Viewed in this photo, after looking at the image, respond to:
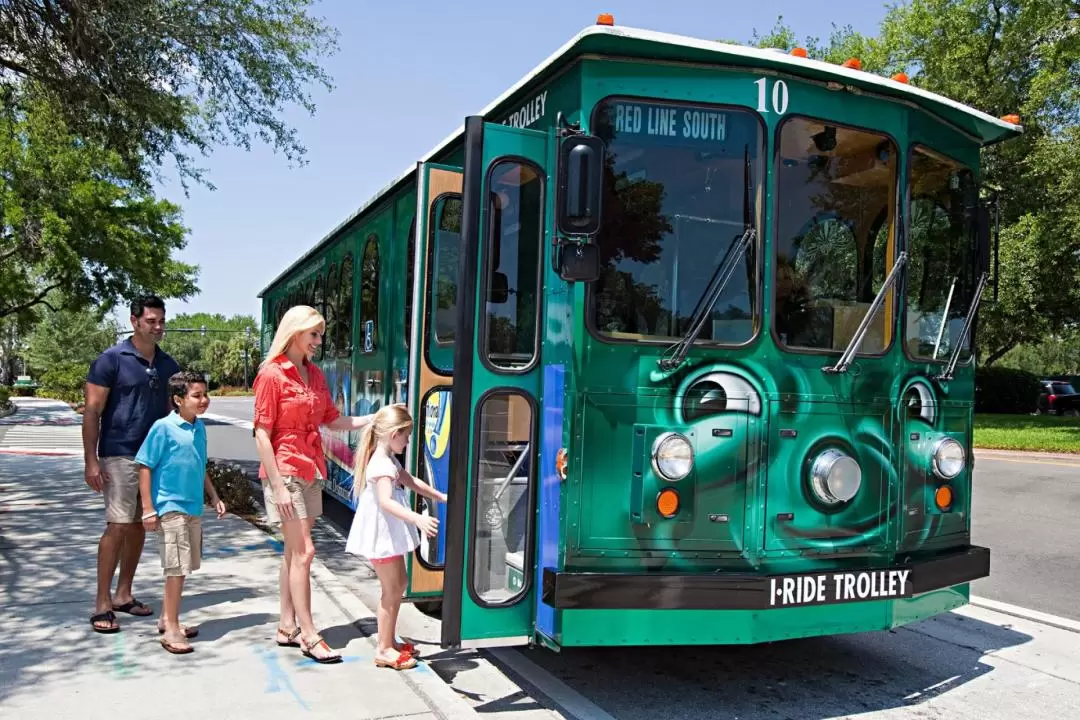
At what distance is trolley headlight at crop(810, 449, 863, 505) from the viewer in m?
4.52

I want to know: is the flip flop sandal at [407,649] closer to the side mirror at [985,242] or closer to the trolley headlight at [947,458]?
the trolley headlight at [947,458]

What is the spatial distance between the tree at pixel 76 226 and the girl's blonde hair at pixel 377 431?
15533 mm

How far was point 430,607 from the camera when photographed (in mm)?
6383

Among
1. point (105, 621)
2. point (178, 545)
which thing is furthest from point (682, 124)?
point (105, 621)

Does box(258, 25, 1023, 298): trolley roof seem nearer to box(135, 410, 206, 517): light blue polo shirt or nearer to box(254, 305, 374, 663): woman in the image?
box(254, 305, 374, 663): woman

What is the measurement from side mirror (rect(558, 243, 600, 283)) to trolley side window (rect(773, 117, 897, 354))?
1037 mm

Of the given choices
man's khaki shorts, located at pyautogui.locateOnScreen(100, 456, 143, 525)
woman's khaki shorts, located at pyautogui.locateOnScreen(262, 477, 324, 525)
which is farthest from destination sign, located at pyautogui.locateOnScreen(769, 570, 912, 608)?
man's khaki shorts, located at pyautogui.locateOnScreen(100, 456, 143, 525)

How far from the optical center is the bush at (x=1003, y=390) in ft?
114

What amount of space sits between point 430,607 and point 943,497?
11.2 ft

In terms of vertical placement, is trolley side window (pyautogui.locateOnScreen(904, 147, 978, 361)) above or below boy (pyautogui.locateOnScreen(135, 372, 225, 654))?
above

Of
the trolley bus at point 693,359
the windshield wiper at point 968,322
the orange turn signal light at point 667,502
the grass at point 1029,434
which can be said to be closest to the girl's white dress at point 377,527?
the trolley bus at point 693,359

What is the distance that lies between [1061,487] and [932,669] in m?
10.2

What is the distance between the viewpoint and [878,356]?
4828 mm

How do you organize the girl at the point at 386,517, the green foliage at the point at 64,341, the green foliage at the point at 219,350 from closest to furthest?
the girl at the point at 386,517
the green foliage at the point at 64,341
the green foliage at the point at 219,350
